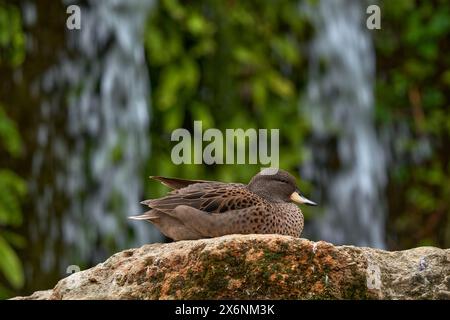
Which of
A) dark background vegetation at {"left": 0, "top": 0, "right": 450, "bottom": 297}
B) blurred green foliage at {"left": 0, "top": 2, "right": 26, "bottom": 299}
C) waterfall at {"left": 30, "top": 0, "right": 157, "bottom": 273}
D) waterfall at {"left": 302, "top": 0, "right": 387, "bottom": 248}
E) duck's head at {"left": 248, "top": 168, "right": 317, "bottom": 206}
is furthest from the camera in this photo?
waterfall at {"left": 302, "top": 0, "right": 387, "bottom": 248}

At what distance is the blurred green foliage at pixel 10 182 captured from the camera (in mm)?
6062

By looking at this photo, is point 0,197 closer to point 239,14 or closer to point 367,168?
point 239,14

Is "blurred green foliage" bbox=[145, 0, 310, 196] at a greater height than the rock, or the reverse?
"blurred green foliage" bbox=[145, 0, 310, 196]

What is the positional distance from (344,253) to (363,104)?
5.95 m

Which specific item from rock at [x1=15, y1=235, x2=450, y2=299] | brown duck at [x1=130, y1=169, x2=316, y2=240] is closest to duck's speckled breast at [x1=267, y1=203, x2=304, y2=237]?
brown duck at [x1=130, y1=169, x2=316, y2=240]

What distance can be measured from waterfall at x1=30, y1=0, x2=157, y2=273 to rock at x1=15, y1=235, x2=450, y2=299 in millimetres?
3901

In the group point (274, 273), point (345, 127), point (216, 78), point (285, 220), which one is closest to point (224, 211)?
point (285, 220)

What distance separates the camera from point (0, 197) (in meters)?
6.18

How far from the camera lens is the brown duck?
3.12 metres

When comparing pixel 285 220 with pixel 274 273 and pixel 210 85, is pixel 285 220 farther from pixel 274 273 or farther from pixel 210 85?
pixel 210 85

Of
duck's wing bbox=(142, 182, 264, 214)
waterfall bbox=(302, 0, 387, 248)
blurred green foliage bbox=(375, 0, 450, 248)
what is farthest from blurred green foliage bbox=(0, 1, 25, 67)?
duck's wing bbox=(142, 182, 264, 214)

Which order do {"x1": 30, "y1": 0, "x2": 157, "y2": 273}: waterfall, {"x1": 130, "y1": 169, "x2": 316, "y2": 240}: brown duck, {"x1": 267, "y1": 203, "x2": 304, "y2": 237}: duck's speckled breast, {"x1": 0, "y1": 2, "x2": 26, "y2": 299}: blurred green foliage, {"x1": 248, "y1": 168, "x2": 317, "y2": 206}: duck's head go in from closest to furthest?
{"x1": 130, "y1": 169, "x2": 316, "y2": 240}: brown duck, {"x1": 267, "y1": 203, "x2": 304, "y2": 237}: duck's speckled breast, {"x1": 248, "y1": 168, "x2": 317, "y2": 206}: duck's head, {"x1": 0, "y1": 2, "x2": 26, "y2": 299}: blurred green foliage, {"x1": 30, "y1": 0, "x2": 157, "y2": 273}: waterfall

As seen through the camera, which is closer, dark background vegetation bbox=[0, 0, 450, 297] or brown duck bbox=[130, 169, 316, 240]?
brown duck bbox=[130, 169, 316, 240]

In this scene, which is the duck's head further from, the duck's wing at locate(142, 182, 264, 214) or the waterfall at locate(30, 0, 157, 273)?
the waterfall at locate(30, 0, 157, 273)
